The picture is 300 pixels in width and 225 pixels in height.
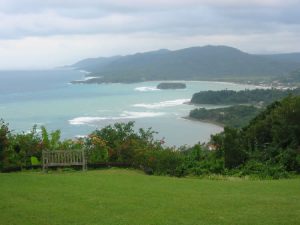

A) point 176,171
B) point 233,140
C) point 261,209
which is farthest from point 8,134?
point 261,209

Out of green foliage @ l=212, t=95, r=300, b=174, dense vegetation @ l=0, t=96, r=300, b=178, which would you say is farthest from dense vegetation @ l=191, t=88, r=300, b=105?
dense vegetation @ l=0, t=96, r=300, b=178

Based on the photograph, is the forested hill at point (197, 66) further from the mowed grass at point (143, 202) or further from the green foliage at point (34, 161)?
the mowed grass at point (143, 202)

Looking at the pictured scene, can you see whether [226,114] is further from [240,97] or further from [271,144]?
[271,144]

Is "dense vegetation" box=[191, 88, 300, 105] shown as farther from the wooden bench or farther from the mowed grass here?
the mowed grass

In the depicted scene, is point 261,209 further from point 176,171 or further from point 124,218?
point 176,171

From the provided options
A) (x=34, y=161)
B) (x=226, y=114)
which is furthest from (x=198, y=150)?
(x=226, y=114)
